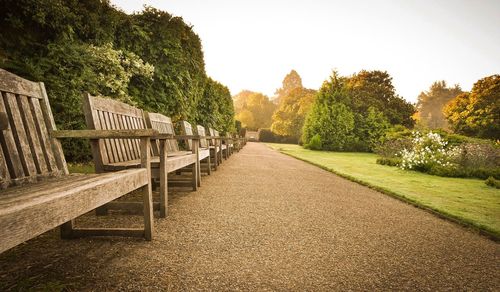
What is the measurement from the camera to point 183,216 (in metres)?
3.15

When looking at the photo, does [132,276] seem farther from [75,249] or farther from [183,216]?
[183,216]

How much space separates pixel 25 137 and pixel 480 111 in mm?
38479

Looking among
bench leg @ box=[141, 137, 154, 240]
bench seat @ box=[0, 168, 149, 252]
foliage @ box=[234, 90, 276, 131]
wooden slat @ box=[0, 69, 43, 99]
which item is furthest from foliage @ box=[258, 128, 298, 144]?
bench seat @ box=[0, 168, 149, 252]

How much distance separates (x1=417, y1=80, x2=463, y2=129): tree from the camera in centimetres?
8175

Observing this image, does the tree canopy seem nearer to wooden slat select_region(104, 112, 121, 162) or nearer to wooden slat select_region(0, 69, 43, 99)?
wooden slat select_region(104, 112, 121, 162)

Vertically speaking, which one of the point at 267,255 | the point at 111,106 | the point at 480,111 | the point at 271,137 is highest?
the point at 480,111

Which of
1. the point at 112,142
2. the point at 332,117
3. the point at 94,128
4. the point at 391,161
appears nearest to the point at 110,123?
the point at 112,142

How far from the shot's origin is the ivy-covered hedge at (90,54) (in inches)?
192

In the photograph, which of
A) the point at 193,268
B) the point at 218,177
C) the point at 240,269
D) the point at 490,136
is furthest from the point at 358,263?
the point at 490,136

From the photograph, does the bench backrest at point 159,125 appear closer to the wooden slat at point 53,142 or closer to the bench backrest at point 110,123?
the bench backrest at point 110,123

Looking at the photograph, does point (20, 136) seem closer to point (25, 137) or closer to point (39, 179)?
point (25, 137)

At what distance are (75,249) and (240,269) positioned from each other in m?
1.34

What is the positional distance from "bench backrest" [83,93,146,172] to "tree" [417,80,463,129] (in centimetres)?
9519

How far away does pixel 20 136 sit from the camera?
1888mm
